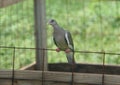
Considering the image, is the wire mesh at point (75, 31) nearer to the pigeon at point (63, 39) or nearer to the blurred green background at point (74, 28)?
the blurred green background at point (74, 28)

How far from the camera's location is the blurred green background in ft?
17.0

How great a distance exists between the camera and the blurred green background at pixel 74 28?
5.18m

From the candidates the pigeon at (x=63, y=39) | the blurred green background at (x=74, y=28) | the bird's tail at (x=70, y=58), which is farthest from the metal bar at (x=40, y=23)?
the blurred green background at (x=74, y=28)

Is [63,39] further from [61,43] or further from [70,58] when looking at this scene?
[70,58]

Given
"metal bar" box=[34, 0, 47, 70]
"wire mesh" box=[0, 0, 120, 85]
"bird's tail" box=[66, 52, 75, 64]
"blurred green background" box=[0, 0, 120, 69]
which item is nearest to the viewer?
"bird's tail" box=[66, 52, 75, 64]

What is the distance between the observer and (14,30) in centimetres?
584

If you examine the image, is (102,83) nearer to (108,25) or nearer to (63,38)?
(63,38)

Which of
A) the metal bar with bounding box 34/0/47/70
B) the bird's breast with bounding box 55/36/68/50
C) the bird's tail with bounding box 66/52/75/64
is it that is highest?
the metal bar with bounding box 34/0/47/70

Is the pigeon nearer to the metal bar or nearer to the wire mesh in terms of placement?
the metal bar

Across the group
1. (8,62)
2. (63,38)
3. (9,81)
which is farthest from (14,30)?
(9,81)

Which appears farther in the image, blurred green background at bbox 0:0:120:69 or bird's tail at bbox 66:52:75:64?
blurred green background at bbox 0:0:120:69

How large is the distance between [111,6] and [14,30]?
2.15 meters

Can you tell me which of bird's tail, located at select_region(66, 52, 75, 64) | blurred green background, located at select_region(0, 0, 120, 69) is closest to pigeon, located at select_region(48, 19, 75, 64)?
bird's tail, located at select_region(66, 52, 75, 64)

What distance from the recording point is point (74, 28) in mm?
6742
